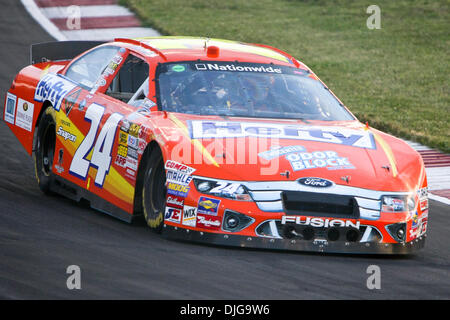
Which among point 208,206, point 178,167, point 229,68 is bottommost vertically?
point 208,206

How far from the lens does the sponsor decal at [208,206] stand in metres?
6.23

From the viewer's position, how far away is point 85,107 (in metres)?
8.04

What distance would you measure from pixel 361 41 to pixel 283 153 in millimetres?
13614

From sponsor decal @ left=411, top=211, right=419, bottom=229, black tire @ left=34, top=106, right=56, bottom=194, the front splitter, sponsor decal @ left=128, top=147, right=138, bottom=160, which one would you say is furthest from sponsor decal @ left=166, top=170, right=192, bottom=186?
black tire @ left=34, top=106, right=56, bottom=194

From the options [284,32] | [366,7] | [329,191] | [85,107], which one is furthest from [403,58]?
[329,191]

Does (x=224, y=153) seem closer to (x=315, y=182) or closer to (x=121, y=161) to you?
(x=315, y=182)

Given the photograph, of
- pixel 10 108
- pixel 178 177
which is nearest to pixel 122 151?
pixel 178 177

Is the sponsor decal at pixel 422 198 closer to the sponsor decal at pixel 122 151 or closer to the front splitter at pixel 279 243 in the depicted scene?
the front splitter at pixel 279 243

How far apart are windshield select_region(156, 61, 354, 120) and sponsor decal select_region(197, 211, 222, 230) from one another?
3.93ft

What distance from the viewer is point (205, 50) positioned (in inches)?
318

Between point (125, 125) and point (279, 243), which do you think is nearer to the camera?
point (279, 243)

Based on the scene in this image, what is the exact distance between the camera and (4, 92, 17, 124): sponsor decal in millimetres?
9484
